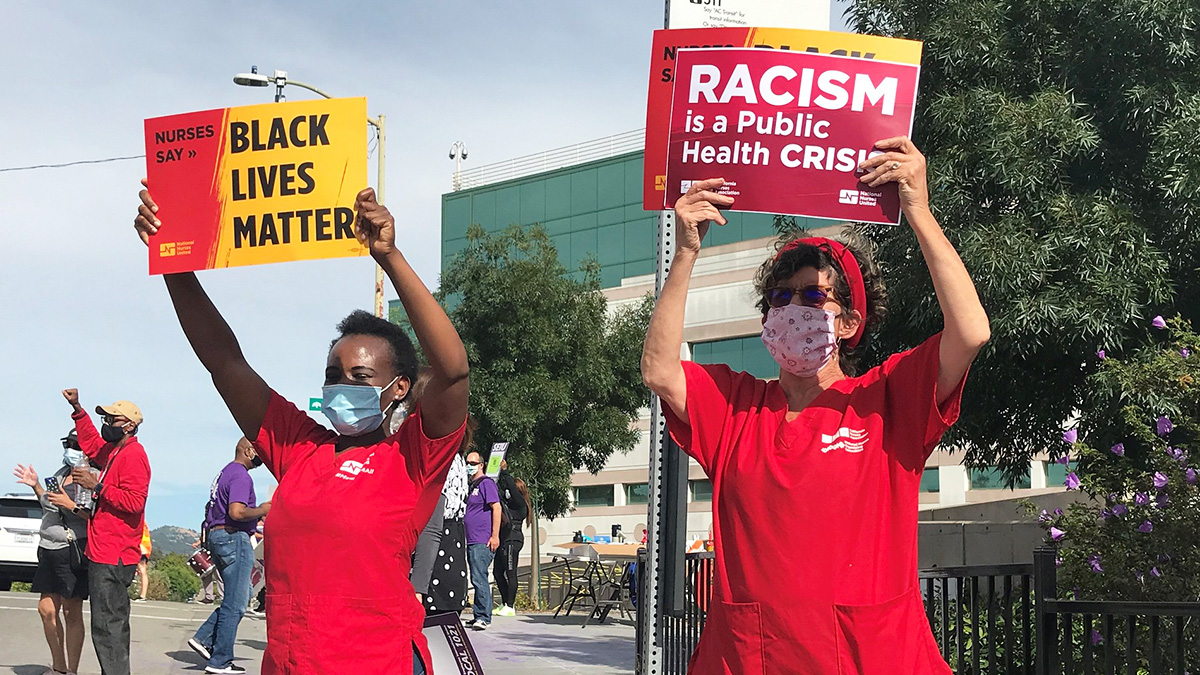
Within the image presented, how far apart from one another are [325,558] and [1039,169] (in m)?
11.7

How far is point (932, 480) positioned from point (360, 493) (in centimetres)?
4904

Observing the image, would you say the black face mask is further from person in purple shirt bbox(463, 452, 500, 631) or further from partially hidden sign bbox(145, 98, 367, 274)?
person in purple shirt bbox(463, 452, 500, 631)

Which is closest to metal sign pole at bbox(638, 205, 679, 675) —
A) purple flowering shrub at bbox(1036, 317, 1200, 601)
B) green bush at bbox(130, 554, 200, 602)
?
purple flowering shrub at bbox(1036, 317, 1200, 601)

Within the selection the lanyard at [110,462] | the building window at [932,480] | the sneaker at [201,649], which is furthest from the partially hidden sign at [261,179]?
the building window at [932,480]

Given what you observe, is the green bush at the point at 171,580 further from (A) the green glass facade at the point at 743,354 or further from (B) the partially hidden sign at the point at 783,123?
(A) the green glass facade at the point at 743,354

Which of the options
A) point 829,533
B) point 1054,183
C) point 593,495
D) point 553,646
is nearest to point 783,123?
point 829,533

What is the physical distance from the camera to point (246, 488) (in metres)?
11.1

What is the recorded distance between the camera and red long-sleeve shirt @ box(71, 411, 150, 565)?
9.26 m

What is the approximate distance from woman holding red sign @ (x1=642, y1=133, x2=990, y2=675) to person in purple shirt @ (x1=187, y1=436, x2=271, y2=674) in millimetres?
8162

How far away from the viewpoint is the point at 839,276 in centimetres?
339

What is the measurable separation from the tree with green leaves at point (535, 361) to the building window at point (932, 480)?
2163 cm

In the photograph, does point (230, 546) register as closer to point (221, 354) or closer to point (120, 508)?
point (120, 508)

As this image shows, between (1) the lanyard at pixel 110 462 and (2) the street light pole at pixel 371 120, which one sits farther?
(2) the street light pole at pixel 371 120

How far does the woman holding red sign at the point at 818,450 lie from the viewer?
9.93ft
